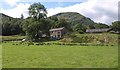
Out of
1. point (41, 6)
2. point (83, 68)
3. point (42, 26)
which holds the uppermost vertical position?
point (41, 6)

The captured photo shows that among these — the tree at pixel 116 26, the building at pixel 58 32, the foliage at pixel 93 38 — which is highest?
the tree at pixel 116 26

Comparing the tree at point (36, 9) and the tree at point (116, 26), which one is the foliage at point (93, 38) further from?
the tree at point (116, 26)

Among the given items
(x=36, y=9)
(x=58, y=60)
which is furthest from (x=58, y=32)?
(x=58, y=60)

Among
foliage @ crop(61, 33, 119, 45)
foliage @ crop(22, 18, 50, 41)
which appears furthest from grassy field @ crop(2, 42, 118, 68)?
foliage @ crop(22, 18, 50, 41)

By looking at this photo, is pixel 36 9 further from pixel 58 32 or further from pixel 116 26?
pixel 116 26

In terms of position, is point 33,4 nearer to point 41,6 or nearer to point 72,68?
point 41,6

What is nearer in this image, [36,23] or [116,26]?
[36,23]

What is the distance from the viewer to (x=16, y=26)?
113 metres

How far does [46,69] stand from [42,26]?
231ft

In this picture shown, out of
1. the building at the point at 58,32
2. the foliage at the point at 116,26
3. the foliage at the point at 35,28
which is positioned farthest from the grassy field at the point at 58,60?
the foliage at the point at 116,26

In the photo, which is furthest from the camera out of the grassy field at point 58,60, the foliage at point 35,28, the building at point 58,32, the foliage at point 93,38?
the building at point 58,32

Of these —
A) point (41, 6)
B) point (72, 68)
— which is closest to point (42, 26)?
point (41, 6)

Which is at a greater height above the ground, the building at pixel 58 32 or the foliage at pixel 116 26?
the foliage at pixel 116 26

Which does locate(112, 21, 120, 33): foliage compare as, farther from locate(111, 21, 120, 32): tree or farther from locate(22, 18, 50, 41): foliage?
locate(22, 18, 50, 41): foliage
